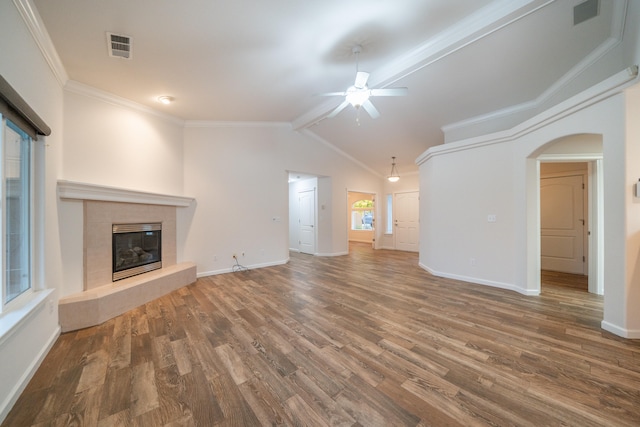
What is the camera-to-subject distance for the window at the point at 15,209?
179cm

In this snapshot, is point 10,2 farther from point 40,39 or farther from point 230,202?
point 230,202

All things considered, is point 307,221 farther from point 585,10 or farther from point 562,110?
point 585,10

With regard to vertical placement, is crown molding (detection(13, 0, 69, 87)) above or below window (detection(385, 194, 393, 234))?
above

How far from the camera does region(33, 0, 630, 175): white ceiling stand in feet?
7.77

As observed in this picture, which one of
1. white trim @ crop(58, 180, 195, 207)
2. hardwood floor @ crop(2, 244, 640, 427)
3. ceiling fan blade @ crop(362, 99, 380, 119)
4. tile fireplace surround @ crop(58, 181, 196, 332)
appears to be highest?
ceiling fan blade @ crop(362, 99, 380, 119)

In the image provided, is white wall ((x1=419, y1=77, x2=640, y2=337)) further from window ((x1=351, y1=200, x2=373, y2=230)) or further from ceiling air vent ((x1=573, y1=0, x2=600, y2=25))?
window ((x1=351, y1=200, x2=373, y2=230))

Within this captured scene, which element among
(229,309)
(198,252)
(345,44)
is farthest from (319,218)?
(345,44)

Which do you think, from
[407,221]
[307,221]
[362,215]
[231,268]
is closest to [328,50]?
[231,268]

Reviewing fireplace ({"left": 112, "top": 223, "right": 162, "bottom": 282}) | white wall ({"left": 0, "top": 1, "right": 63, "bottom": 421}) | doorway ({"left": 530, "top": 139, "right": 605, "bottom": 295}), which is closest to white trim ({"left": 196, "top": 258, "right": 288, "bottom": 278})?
fireplace ({"left": 112, "top": 223, "right": 162, "bottom": 282})

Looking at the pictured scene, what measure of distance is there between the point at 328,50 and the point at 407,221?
6174 millimetres

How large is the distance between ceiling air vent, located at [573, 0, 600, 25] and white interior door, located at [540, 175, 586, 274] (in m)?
3.31

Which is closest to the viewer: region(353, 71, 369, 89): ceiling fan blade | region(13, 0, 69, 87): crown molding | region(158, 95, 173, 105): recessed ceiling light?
region(13, 0, 69, 87): crown molding

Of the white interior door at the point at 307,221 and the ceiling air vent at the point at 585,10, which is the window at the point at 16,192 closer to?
the ceiling air vent at the point at 585,10

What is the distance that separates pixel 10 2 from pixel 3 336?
2.38 metres
